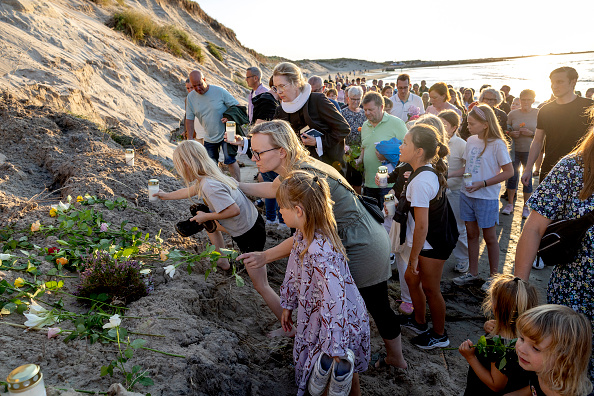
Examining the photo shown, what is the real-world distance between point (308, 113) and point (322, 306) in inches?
104

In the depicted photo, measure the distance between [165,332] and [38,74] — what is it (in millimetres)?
7141

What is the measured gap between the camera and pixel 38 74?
7.59 metres

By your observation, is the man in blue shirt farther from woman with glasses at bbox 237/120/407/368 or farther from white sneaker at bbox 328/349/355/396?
white sneaker at bbox 328/349/355/396

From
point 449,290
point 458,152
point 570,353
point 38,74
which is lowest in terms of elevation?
point 449,290

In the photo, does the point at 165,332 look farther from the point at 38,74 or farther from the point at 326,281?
the point at 38,74

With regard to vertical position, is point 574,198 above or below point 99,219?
above

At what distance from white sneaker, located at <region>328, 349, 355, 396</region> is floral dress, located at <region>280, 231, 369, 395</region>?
0.06 m

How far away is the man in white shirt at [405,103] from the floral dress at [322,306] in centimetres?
548

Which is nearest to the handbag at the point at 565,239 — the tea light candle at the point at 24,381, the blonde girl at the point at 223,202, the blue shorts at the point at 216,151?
the blonde girl at the point at 223,202

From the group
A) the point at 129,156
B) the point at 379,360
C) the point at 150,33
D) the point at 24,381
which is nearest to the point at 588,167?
the point at 379,360

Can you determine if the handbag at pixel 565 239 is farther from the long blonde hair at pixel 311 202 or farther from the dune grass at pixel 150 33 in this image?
the dune grass at pixel 150 33

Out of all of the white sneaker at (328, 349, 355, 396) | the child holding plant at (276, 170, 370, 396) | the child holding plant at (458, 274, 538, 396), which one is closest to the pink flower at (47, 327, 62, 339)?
the child holding plant at (276, 170, 370, 396)

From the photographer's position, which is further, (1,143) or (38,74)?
(38,74)

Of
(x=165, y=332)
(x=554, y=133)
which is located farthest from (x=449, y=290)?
(x=165, y=332)
